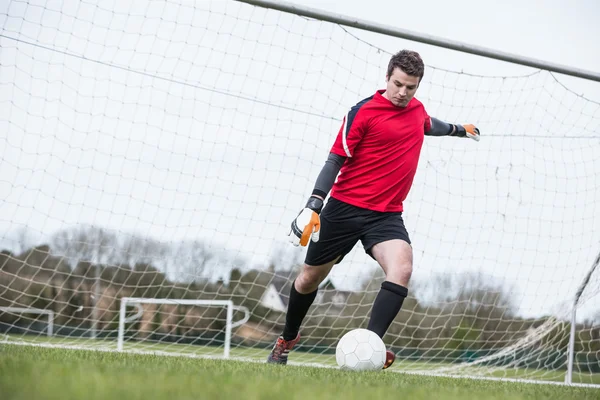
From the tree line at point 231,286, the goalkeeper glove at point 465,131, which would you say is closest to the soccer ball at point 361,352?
the goalkeeper glove at point 465,131

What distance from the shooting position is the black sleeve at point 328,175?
380 centimetres

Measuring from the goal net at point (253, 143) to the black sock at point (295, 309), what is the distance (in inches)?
85.5

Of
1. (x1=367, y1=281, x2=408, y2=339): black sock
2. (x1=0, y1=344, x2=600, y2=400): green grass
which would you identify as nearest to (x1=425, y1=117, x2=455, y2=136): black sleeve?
(x1=367, y1=281, x2=408, y2=339): black sock

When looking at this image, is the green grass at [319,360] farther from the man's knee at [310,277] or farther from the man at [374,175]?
the man at [374,175]

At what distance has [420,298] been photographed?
33.1 ft

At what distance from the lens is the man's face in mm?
3844

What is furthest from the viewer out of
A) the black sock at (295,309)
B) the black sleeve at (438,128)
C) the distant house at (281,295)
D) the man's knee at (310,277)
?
the distant house at (281,295)

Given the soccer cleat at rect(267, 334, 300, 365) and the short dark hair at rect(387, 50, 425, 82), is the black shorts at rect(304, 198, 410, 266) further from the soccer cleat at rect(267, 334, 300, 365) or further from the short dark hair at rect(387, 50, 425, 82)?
the short dark hair at rect(387, 50, 425, 82)

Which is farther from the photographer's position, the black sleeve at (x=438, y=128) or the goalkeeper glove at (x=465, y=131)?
the goalkeeper glove at (x=465, y=131)

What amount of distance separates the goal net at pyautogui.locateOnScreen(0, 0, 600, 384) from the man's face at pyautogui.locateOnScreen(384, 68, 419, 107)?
1.84 m

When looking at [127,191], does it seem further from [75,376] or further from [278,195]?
[75,376]

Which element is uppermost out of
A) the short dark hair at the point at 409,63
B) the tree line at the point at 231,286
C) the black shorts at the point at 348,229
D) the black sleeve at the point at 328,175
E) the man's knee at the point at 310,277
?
the short dark hair at the point at 409,63

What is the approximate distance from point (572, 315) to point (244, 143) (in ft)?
11.3

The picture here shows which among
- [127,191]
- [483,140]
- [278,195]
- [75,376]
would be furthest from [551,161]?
[75,376]
